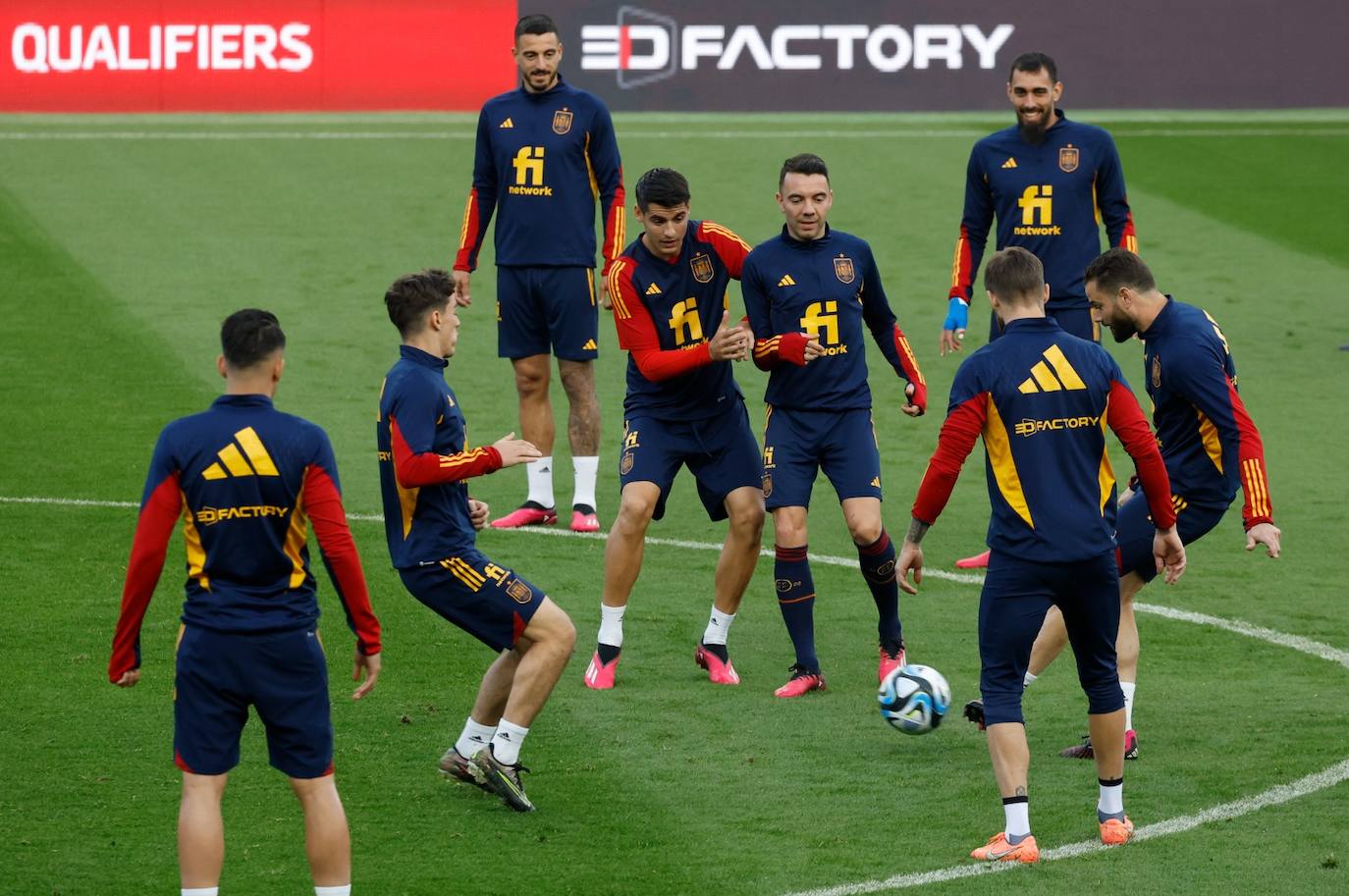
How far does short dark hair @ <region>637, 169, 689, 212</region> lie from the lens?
894cm

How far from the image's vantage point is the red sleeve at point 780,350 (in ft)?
29.2

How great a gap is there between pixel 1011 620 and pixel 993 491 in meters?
0.45

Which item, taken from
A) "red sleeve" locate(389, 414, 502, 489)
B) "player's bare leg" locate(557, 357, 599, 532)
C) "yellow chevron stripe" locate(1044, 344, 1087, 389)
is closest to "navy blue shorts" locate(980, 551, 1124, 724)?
"yellow chevron stripe" locate(1044, 344, 1087, 389)

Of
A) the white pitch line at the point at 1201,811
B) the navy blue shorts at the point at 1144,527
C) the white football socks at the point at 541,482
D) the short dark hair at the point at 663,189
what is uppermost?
the short dark hair at the point at 663,189

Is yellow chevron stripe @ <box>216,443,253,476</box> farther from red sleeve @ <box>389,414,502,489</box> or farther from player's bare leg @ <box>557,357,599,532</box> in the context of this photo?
player's bare leg @ <box>557,357,599,532</box>

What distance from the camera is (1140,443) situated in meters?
7.05

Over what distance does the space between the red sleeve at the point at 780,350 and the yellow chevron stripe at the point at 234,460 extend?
3206 millimetres

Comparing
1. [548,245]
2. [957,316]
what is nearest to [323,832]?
[957,316]

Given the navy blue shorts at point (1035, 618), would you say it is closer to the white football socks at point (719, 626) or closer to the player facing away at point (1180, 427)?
the player facing away at point (1180, 427)

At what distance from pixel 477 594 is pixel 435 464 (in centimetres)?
58

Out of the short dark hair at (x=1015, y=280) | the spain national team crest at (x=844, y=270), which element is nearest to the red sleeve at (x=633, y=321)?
the spain national team crest at (x=844, y=270)

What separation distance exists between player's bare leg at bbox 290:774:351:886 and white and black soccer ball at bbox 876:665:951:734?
2.58 m

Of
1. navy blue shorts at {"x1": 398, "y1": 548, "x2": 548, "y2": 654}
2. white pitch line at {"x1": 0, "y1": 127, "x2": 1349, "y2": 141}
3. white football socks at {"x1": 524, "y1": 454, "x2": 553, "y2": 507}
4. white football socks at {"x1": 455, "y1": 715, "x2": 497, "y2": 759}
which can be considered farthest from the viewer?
white pitch line at {"x1": 0, "y1": 127, "x2": 1349, "y2": 141}

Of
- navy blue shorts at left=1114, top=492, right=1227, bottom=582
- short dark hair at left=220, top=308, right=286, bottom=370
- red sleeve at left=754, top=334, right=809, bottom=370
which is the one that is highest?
short dark hair at left=220, top=308, right=286, bottom=370
